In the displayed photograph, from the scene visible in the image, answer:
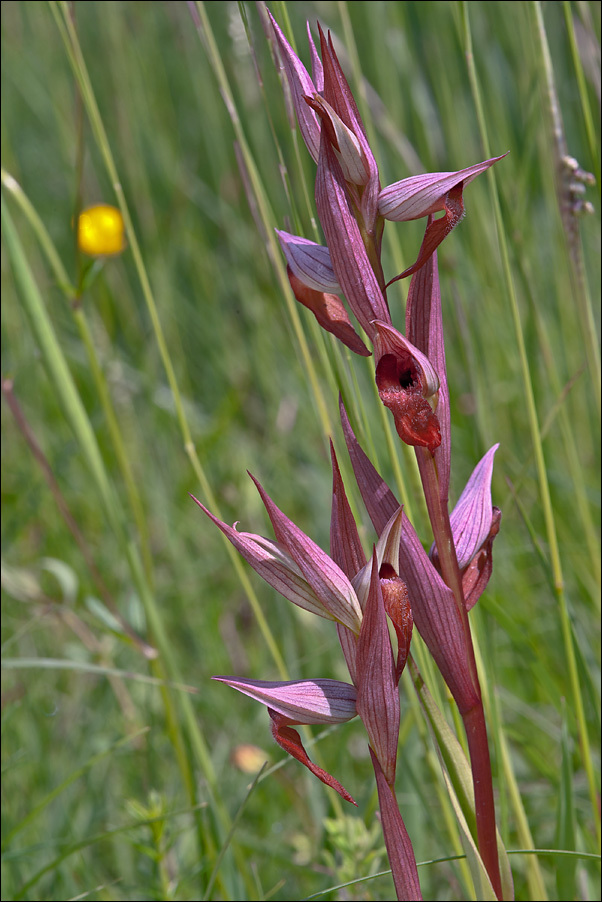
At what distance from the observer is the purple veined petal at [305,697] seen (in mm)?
413

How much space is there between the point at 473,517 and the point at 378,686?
13 centimetres

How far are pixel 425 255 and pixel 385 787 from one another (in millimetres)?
274

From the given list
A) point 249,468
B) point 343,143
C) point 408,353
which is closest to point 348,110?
point 343,143

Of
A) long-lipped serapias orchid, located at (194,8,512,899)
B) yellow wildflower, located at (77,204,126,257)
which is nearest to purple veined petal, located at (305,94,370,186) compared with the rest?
long-lipped serapias orchid, located at (194,8,512,899)

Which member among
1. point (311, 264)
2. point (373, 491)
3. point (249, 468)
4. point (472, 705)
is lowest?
point (249, 468)

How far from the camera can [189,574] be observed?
1441 millimetres

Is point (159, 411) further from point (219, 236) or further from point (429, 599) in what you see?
point (429, 599)

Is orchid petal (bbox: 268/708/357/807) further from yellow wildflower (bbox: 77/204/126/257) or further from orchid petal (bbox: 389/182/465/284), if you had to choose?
yellow wildflower (bbox: 77/204/126/257)

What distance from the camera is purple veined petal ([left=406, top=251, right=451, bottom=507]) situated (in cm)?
42

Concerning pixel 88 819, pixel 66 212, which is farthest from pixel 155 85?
pixel 88 819

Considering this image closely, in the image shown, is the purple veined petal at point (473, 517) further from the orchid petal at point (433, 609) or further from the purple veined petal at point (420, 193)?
the purple veined petal at point (420, 193)

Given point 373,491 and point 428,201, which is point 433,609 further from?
point 428,201

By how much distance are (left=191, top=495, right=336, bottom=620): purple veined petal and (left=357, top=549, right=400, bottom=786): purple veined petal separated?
0.03m

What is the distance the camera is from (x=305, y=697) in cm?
42
